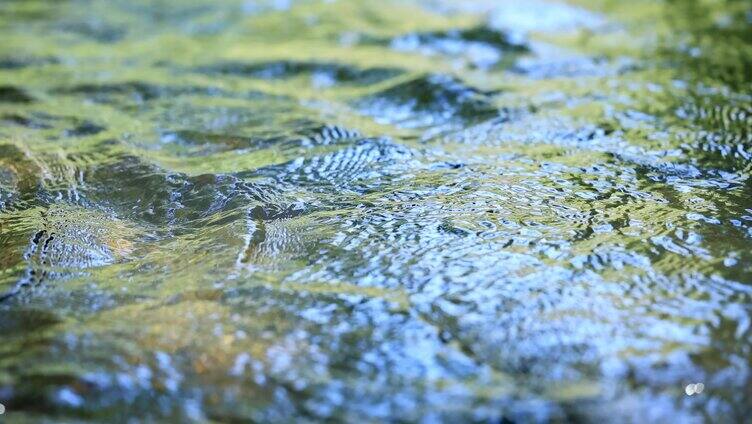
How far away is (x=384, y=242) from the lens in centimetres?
210

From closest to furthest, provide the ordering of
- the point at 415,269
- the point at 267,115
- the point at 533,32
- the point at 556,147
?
the point at 415,269, the point at 556,147, the point at 267,115, the point at 533,32

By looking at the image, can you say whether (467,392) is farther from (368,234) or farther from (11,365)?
(11,365)

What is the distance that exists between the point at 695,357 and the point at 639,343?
122mm

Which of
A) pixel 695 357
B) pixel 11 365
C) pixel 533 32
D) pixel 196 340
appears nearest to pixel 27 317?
pixel 11 365

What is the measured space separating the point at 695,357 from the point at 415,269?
75cm

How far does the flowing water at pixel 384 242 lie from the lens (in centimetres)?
151

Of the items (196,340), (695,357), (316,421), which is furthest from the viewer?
(196,340)

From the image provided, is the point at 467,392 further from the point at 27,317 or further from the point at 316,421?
the point at 27,317

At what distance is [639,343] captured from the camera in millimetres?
1593

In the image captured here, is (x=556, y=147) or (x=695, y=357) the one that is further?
(x=556, y=147)

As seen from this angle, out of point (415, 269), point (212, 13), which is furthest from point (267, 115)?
point (212, 13)

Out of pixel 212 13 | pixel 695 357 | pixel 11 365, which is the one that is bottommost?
pixel 695 357

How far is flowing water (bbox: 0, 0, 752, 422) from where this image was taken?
4.94 feet

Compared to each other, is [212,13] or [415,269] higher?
[212,13]
